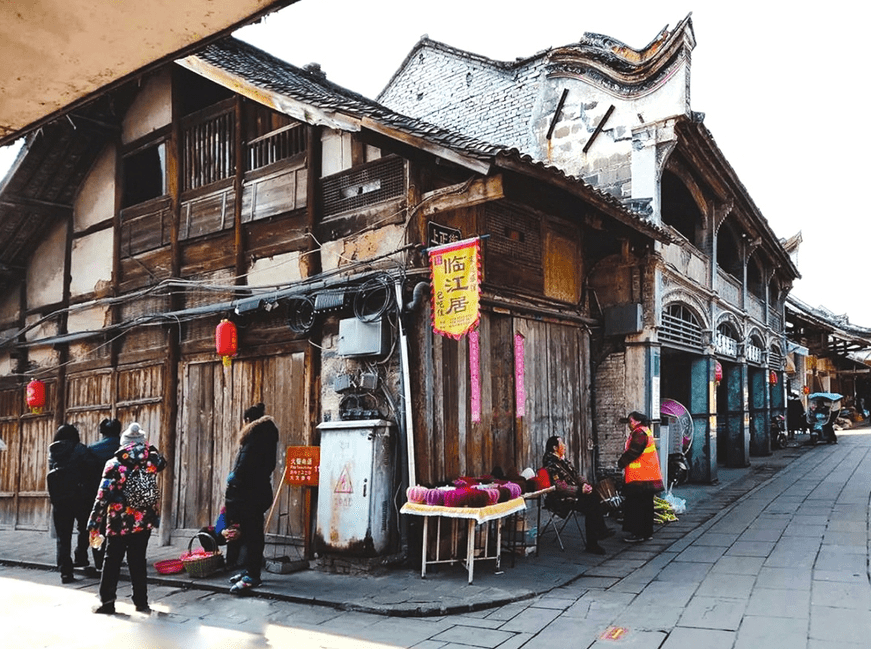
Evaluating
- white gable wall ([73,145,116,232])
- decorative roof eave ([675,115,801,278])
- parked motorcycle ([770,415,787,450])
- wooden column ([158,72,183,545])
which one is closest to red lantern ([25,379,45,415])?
white gable wall ([73,145,116,232])

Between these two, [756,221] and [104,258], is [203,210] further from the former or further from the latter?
[756,221]

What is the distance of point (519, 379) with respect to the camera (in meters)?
9.93

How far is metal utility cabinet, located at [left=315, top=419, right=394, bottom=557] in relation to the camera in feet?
26.5

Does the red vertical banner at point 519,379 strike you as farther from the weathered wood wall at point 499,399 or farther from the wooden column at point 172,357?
the wooden column at point 172,357

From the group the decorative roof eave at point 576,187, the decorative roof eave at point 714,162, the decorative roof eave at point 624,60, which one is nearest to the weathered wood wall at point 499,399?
the decorative roof eave at point 576,187

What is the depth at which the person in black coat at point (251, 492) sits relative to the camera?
7781mm

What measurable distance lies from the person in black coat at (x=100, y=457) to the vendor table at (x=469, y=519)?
4384 mm

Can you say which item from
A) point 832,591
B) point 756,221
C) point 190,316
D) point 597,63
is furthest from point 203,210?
point 756,221

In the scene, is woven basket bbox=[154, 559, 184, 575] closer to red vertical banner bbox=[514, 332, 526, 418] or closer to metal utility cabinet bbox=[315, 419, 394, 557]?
metal utility cabinet bbox=[315, 419, 394, 557]

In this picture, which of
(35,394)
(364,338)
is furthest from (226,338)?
(35,394)

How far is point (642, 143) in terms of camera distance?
13.1 meters

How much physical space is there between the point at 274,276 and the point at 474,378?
338 centimetres

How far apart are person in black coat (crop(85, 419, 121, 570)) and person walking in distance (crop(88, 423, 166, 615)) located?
212 cm

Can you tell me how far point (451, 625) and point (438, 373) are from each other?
10.5ft
